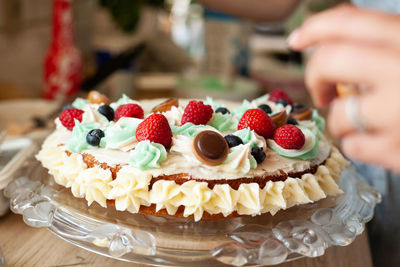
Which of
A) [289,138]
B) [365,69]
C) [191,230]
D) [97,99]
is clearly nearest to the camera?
[365,69]

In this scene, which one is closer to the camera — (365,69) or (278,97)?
(365,69)

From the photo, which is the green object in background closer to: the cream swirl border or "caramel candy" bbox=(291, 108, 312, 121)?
"caramel candy" bbox=(291, 108, 312, 121)

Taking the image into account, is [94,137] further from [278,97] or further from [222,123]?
[278,97]

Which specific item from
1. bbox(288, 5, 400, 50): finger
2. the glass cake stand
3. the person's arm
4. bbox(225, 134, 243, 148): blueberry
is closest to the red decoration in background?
the person's arm

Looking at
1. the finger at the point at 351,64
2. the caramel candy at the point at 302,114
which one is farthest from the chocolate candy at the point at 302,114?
the finger at the point at 351,64

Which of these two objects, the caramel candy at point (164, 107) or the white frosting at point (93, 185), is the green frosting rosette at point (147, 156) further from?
the caramel candy at point (164, 107)

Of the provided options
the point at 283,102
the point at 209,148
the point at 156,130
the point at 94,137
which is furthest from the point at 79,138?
the point at 283,102
